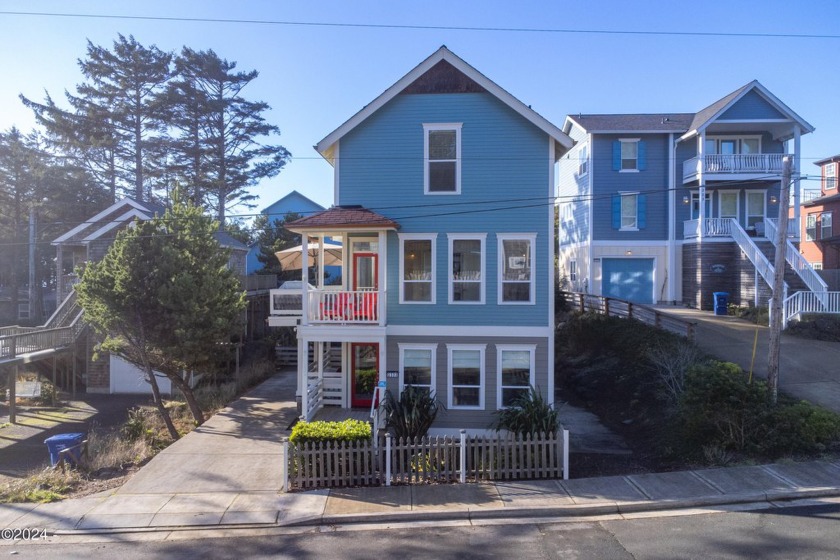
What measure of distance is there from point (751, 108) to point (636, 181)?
5.58 m

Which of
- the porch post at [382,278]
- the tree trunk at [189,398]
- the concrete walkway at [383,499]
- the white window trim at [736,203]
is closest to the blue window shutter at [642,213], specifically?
the white window trim at [736,203]

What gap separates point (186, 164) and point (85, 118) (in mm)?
6543

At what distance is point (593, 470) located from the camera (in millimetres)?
11883

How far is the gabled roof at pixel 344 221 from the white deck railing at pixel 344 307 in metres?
1.70

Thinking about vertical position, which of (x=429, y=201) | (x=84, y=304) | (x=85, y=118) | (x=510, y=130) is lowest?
(x=84, y=304)

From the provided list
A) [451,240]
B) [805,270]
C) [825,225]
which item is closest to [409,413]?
[451,240]

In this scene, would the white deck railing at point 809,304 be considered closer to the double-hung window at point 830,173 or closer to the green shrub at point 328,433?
the green shrub at point 328,433

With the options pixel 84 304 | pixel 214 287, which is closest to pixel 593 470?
pixel 214 287

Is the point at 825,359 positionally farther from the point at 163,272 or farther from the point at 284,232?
the point at 284,232

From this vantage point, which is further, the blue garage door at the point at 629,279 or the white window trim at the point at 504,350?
the blue garage door at the point at 629,279

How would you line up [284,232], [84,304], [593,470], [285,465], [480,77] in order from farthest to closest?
[284,232], [84,304], [480,77], [593,470], [285,465]

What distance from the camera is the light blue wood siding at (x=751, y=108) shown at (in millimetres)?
25766

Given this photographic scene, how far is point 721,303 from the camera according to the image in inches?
929

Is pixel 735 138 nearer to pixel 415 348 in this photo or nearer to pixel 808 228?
pixel 808 228
